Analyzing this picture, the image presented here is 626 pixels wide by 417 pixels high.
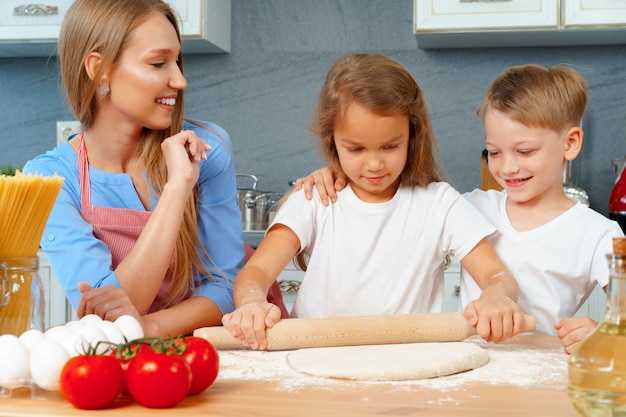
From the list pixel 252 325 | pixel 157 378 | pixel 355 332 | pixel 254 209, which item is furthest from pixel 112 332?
pixel 254 209

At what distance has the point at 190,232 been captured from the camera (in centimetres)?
150

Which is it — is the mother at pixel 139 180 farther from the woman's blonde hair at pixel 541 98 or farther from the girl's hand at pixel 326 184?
the woman's blonde hair at pixel 541 98

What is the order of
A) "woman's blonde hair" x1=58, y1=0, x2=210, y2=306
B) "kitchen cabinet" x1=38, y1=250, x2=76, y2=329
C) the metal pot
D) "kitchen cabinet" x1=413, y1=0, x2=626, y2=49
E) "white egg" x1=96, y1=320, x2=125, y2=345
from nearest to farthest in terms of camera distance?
1. "white egg" x1=96, y1=320, x2=125, y2=345
2. "woman's blonde hair" x1=58, y1=0, x2=210, y2=306
3. "kitchen cabinet" x1=413, y1=0, x2=626, y2=49
4. "kitchen cabinet" x1=38, y1=250, x2=76, y2=329
5. the metal pot

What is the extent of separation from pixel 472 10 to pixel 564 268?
1.46 meters

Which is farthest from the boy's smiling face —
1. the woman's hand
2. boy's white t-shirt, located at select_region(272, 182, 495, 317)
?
the woman's hand

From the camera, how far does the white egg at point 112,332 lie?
Answer: 88 centimetres

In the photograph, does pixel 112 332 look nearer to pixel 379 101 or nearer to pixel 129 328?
pixel 129 328

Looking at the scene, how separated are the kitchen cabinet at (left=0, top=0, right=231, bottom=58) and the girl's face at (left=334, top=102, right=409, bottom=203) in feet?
5.18

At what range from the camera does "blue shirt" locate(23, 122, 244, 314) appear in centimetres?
139

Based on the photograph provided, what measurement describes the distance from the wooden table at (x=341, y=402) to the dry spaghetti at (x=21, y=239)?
0.12 meters

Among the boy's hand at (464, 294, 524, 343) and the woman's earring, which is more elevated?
the woman's earring

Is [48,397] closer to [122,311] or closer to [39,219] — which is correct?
[39,219]

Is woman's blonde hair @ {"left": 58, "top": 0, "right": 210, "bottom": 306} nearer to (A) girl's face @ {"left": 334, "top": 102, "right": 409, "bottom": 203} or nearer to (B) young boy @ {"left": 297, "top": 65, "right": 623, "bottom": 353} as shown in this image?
(A) girl's face @ {"left": 334, "top": 102, "right": 409, "bottom": 203}

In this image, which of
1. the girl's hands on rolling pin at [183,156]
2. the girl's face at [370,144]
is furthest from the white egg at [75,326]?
the girl's face at [370,144]
